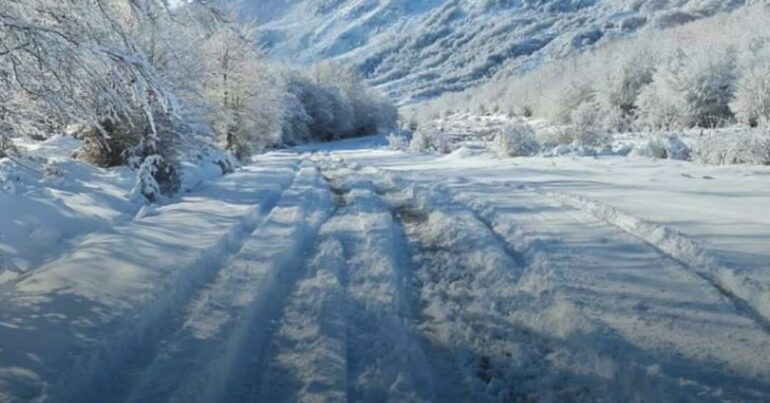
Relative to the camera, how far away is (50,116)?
620cm

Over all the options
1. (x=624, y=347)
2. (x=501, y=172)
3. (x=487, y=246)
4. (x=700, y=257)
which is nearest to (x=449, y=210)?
(x=487, y=246)

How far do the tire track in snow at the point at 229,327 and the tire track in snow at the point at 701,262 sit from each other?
3.46 m

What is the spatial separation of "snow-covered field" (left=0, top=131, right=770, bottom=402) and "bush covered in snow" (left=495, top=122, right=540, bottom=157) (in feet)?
49.2

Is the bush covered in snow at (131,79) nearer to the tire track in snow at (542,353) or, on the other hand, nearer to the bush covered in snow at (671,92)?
the tire track in snow at (542,353)

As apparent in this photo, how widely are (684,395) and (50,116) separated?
6514mm

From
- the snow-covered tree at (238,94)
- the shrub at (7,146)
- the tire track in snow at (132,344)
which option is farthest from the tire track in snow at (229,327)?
the snow-covered tree at (238,94)

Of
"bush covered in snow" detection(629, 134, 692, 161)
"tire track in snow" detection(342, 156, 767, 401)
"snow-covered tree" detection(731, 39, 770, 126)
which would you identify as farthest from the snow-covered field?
"snow-covered tree" detection(731, 39, 770, 126)

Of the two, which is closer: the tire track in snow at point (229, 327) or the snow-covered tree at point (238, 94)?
the tire track in snow at point (229, 327)

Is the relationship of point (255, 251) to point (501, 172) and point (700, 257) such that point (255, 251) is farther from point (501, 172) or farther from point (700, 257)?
point (501, 172)

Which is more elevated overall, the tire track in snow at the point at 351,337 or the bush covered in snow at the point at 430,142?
the bush covered in snow at the point at 430,142

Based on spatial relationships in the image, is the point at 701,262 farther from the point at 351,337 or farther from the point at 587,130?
the point at 587,130

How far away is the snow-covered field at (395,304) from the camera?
3258 millimetres

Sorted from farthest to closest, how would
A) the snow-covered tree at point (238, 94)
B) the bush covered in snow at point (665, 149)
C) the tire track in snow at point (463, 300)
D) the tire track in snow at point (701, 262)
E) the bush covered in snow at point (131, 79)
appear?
the snow-covered tree at point (238, 94) → the bush covered in snow at point (665, 149) → the bush covered in snow at point (131, 79) → the tire track in snow at point (701, 262) → the tire track in snow at point (463, 300)

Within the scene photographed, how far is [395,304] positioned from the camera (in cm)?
446
